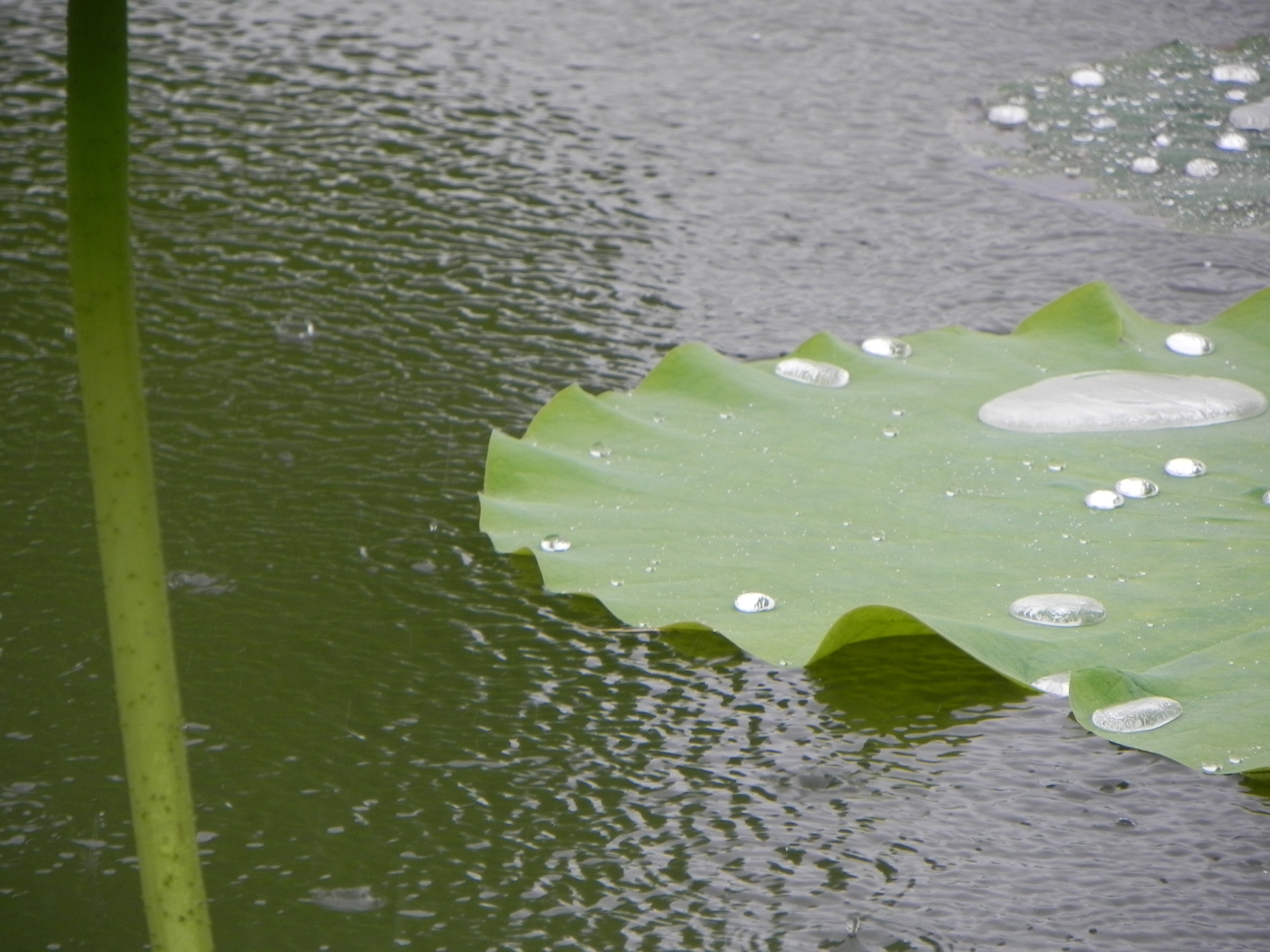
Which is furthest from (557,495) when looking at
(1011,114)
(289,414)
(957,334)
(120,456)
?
(1011,114)

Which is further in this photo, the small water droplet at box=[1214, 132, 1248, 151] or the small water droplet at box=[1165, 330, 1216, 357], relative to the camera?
the small water droplet at box=[1214, 132, 1248, 151]

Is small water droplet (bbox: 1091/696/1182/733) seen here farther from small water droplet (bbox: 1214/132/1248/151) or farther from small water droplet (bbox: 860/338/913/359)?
small water droplet (bbox: 1214/132/1248/151)

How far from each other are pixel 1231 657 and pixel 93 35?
83cm

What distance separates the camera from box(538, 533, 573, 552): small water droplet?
1.20 m

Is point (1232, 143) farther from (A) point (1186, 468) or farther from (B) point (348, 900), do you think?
(B) point (348, 900)

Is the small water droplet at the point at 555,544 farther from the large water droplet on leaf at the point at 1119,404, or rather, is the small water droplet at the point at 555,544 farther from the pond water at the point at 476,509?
the large water droplet on leaf at the point at 1119,404

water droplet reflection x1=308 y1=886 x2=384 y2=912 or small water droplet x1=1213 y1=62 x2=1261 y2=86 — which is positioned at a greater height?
small water droplet x1=1213 y1=62 x2=1261 y2=86

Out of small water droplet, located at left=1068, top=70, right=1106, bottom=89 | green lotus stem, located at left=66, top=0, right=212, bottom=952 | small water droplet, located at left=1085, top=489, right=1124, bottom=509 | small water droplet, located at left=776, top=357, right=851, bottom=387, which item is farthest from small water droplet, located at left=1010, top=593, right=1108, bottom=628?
small water droplet, located at left=1068, top=70, right=1106, bottom=89

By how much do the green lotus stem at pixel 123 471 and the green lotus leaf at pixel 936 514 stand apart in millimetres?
492

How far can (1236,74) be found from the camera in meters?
2.22

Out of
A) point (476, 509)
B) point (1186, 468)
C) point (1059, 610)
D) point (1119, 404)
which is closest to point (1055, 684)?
point (1059, 610)

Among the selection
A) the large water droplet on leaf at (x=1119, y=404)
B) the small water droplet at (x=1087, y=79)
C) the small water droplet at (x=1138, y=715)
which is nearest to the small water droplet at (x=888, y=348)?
the large water droplet on leaf at (x=1119, y=404)

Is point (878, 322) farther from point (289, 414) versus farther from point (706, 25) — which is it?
point (706, 25)

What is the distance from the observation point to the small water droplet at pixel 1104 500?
1.22 m
